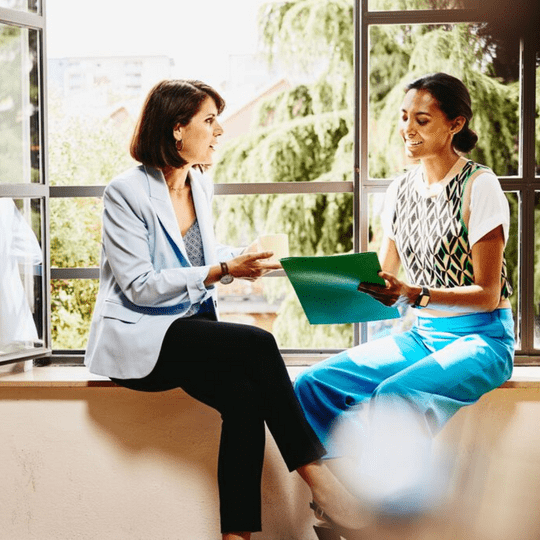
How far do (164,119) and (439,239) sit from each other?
34.7 inches

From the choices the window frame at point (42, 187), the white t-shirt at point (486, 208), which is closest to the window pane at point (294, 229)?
the window frame at point (42, 187)

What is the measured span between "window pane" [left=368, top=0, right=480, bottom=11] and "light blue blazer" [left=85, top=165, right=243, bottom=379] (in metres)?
1.03

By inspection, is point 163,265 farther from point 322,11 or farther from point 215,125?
point 322,11

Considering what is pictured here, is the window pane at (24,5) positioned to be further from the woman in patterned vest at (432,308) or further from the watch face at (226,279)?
the woman in patterned vest at (432,308)

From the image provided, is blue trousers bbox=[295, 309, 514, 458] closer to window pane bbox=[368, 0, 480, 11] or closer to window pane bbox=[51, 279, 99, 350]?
window pane bbox=[368, 0, 480, 11]

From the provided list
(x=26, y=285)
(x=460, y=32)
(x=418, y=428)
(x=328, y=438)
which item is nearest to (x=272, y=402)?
(x=328, y=438)

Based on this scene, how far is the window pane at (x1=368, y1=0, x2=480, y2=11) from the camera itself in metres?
2.59

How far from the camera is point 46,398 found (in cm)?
244

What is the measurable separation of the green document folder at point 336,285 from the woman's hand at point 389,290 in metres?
0.02

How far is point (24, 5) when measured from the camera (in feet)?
8.57

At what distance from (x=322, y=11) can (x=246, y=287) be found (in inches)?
60.8

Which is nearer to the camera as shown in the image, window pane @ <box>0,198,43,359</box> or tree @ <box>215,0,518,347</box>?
window pane @ <box>0,198,43,359</box>

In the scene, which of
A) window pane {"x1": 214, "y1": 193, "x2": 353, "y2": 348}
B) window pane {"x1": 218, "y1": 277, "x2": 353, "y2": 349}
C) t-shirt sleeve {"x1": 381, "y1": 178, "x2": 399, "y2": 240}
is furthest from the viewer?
window pane {"x1": 214, "y1": 193, "x2": 353, "y2": 348}

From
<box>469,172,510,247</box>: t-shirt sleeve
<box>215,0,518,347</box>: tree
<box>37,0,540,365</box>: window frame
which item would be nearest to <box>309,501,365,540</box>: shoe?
<box>37,0,540,365</box>: window frame
